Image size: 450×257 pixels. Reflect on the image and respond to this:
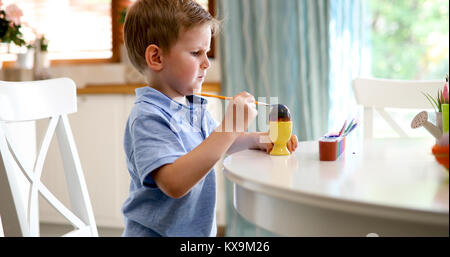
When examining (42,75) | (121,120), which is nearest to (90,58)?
(42,75)

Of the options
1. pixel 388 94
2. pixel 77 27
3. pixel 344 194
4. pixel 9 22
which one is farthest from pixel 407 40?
pixel 344 194

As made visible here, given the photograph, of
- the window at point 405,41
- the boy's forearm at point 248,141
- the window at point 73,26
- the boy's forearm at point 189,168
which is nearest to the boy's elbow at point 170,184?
the boy's forearm at point 189,168

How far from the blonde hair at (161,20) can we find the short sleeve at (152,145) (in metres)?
0.19

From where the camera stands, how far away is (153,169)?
846 mm

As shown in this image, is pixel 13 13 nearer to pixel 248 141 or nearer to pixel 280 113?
pixel 248 141

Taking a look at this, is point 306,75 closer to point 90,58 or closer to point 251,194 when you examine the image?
point 90,58

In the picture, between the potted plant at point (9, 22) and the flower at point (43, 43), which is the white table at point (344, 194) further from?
the flower at point (43, 43)

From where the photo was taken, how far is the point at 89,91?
2.63 m

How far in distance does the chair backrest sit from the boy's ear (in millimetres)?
729

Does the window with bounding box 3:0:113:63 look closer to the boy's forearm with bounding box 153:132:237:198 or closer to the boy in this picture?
the boy

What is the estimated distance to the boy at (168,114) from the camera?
913mm

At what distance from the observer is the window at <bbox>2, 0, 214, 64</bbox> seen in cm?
306

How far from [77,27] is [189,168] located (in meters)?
2.58

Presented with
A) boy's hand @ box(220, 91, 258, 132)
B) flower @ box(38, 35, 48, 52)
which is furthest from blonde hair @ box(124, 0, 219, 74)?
flower @ box(38, 35, 48, 52)
